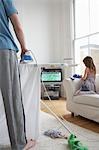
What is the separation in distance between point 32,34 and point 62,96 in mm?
2084

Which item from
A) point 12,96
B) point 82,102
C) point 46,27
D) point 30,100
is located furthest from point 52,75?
point 12,96

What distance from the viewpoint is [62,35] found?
6629 mm

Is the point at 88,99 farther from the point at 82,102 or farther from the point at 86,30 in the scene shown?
the point at 86,30

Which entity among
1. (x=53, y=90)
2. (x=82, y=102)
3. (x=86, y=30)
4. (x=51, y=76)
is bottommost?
(x=53, y=90)

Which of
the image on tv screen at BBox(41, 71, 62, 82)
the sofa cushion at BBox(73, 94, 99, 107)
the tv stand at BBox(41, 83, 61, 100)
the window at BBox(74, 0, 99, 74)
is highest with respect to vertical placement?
the window at BBox(74, 0, 99, 74)

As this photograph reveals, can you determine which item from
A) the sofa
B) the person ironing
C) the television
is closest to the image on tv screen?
the television

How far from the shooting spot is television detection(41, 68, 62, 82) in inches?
250

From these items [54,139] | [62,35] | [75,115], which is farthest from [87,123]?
[62,35]

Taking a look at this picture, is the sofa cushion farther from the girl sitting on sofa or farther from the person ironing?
the person ironing

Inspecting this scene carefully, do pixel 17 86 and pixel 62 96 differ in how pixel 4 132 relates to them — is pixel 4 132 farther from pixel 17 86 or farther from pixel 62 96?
pixel 62 96

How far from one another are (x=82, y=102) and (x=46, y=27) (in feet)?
12.5

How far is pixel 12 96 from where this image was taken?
1678 mm

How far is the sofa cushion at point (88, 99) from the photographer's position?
3.06 m

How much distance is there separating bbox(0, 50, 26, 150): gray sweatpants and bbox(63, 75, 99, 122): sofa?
1.56m
